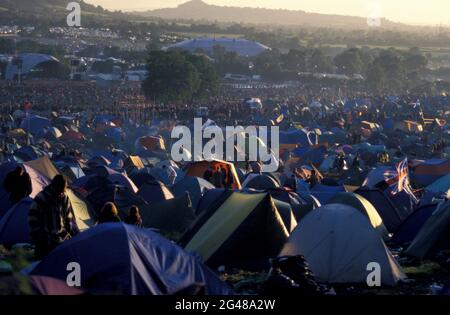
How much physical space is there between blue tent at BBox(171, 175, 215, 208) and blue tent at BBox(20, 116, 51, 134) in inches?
786

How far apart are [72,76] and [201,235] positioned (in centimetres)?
6920

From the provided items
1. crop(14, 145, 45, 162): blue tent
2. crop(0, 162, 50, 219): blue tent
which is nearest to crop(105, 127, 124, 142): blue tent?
crop(14, 145, 45, 162): blue tent

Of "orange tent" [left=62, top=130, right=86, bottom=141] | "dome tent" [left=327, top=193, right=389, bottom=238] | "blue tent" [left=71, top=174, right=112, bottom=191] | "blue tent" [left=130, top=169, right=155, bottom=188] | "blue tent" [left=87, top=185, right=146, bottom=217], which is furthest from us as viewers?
"orange tent" [left=62, top=130, right=86, bottom=141]

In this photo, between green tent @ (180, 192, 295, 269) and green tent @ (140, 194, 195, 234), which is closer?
green tent @ (180, 192, 295, 269)

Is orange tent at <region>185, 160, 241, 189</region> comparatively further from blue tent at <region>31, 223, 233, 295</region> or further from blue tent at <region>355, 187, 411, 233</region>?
blue tent at <region>31, 223, 233, 295</region>

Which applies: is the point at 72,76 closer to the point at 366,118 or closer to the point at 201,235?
the point at 366,118

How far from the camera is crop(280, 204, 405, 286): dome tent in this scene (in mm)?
9586

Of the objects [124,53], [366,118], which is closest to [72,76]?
[124,53]

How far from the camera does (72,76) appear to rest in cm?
7844

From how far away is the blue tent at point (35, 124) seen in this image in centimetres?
3597

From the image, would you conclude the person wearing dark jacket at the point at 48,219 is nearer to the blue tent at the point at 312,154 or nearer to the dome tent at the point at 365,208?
the dome tent at the point at 365,208

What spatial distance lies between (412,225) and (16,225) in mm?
4715

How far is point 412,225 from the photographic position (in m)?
12.2
